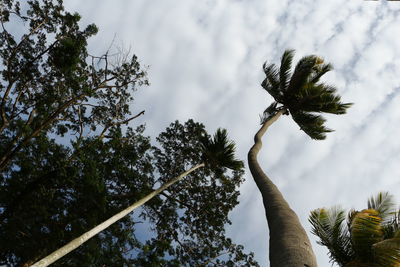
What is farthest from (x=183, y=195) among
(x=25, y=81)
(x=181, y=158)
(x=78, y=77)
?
(x=25, y=81)

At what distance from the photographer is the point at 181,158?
448 inches

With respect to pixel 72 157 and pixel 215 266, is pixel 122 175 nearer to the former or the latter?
pixel 72 157

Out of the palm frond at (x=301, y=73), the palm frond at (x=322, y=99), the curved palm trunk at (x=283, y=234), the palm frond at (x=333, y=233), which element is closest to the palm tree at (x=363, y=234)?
the palm frond at (x=333, y=233)

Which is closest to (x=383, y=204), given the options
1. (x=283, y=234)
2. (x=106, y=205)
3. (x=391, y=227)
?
(x=391, y=227)

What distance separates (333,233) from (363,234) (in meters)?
0.69

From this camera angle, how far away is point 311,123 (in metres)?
9.49

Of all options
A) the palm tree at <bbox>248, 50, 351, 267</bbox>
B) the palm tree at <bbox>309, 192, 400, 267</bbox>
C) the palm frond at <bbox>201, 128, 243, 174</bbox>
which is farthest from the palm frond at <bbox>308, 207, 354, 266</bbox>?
the palm frond at <bbox>201, 128, 243, 174</bbox>

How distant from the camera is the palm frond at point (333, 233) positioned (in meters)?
5.14

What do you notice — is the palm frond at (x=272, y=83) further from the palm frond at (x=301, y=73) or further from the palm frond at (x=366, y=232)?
the palm frond at (x=366, y=232)

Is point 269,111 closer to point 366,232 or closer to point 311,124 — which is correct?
point 311,124

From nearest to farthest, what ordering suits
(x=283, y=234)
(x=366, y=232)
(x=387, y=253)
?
(x=283, y=234), (x=387, y=253), (x=366, y=232)

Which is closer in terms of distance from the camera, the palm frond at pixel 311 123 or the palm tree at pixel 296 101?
the palm tree at pixel 296 101

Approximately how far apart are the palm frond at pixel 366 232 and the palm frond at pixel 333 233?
340 millimetres

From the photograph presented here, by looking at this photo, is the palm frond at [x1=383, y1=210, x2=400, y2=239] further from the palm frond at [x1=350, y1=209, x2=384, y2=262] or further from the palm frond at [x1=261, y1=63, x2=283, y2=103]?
the palm frond at [x1=261, y1=63, x2=283, y2=103]
